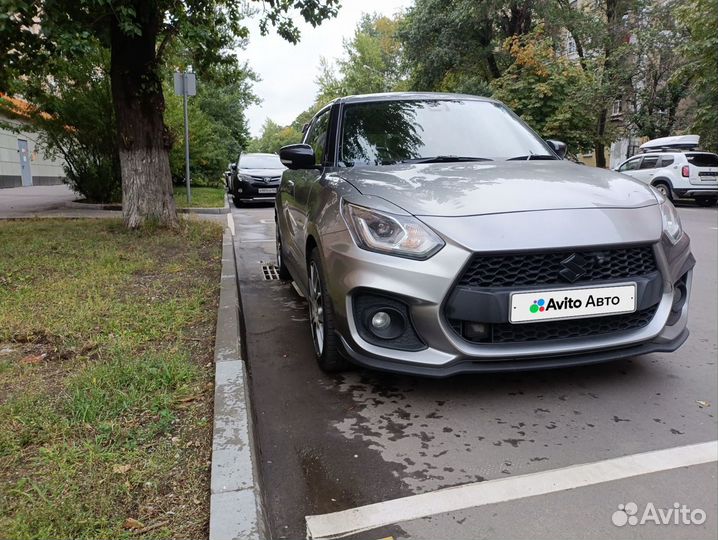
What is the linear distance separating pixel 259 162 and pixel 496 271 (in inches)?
515

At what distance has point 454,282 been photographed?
8.43 feet


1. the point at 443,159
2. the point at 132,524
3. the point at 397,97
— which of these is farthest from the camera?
the point at 397,97

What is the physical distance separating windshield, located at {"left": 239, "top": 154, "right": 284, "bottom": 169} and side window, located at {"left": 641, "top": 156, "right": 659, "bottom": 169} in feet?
36.5

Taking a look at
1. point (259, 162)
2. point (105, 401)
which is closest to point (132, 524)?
point (105, 401)

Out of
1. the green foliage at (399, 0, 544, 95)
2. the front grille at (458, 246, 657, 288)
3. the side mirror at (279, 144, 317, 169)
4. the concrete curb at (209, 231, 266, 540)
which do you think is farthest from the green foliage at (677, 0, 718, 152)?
the concrete curb at (209, 231, 266, 540)

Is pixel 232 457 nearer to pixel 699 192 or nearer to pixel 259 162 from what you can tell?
pixel 259 162

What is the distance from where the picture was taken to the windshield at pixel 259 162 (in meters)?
14.7

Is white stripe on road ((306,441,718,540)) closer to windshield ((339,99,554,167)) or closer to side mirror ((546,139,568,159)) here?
windshield ((339,99,554,167))

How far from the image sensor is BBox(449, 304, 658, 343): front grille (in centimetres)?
269

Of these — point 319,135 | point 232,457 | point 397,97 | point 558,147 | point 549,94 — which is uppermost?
point 549,94

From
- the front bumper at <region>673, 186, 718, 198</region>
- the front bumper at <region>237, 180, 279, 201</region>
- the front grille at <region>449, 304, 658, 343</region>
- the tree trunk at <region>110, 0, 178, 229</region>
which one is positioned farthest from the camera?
the front bumper at <region>673, 186, 718, 198</region>

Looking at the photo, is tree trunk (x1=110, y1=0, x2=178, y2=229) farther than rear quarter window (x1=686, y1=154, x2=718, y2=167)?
No

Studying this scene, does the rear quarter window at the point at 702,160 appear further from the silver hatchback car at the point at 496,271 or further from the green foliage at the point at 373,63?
the green foliage at the point at 373,63

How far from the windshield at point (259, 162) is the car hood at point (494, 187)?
1166 centimetres
